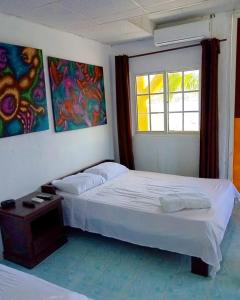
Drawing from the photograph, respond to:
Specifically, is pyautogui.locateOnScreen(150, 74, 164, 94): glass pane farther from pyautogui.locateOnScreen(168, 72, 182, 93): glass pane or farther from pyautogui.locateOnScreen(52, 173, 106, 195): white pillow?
pyautogui.locateOnScreen(52, 173, 106, 195): white pillow

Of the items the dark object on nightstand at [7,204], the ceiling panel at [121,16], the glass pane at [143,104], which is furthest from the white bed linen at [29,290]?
the glass pane at [143,104]

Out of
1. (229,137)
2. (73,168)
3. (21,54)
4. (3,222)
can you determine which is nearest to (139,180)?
(73,168)

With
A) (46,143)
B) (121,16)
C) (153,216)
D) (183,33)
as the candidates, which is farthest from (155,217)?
(183,33)

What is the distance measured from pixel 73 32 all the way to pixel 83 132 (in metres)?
1.31

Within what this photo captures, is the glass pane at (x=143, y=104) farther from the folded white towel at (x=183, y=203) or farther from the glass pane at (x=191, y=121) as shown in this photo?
the folded white towel at (x=183, y=203)

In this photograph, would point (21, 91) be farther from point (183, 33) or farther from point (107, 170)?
point (183, 33)

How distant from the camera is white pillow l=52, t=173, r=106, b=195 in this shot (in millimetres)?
2835

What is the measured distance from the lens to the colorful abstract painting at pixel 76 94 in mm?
3096

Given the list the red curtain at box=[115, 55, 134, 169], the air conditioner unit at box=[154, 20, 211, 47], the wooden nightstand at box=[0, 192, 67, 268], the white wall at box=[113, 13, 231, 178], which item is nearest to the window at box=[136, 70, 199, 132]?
the white wall at box=[113, 13, 231, 178]

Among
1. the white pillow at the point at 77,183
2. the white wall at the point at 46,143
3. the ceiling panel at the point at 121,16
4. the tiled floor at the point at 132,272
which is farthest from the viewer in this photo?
the white pillow at the point at 77,183

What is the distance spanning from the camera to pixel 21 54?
2.60 meters

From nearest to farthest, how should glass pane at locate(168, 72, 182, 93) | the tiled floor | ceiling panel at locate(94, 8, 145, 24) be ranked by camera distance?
the tiled floor, ceiling panel at locate(94, 8, 145, 24), glass pane at locate(168, 72, 182, 93)

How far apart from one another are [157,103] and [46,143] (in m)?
1.88

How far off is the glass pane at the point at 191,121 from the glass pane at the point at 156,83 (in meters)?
0.58
